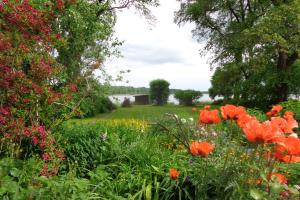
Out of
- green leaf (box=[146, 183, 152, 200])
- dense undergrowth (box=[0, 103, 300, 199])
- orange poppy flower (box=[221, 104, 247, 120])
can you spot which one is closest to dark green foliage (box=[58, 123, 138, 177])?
dense undergrowth (box=[0, 103, 300, 199])

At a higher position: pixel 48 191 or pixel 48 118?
pixel 48 118

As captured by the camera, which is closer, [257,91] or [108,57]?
[108,57]

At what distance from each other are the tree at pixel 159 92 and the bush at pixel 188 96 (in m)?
1.13

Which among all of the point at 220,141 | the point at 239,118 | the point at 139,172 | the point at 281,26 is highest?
the point at 281,26

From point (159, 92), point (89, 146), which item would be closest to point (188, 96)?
point (159, 92)

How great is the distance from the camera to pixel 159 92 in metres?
Answer: 33.0

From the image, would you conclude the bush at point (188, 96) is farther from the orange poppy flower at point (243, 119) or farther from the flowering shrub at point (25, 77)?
the orange poppy flower at point (243, 119)

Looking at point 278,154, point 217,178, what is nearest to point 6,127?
point 217,178

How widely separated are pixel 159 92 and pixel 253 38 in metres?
15.5

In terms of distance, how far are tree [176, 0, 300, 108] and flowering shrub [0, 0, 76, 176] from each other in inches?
520

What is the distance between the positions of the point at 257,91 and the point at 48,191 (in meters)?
20.3

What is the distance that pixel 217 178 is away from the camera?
123 inches

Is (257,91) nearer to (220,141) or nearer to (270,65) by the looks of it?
(270,65)

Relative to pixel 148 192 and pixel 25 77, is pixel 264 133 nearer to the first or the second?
pixel 148 192
